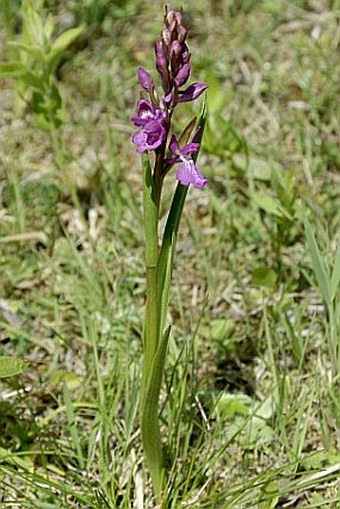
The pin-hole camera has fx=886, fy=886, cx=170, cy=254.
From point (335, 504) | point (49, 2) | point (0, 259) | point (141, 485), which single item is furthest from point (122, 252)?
point (49, 2)

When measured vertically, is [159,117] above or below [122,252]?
above

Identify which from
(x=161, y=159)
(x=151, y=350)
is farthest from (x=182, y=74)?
(x=151, y=350)

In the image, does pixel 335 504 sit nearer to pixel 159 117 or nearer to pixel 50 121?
pixel 159 117

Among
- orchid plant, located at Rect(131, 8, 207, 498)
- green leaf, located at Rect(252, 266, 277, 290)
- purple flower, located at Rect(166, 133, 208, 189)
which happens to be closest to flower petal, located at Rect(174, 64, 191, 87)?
orchid plant, located at Rect(131, 8, 207, 498)

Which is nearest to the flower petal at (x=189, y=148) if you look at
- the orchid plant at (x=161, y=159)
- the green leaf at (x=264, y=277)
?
the orchid plant at (x=161, y=159)

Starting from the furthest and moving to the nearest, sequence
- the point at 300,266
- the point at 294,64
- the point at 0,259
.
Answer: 1. the point at 294,64
2. the point at 0,259
3. the point at 300,266

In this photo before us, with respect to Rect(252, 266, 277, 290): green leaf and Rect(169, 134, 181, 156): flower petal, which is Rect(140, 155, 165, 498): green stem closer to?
Rect(169, 134, 181, 156): flower petal

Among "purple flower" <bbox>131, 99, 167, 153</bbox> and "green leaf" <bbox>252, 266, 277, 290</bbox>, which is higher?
"purple flower" <bbox>131, 99, 167, 153</bbox>
